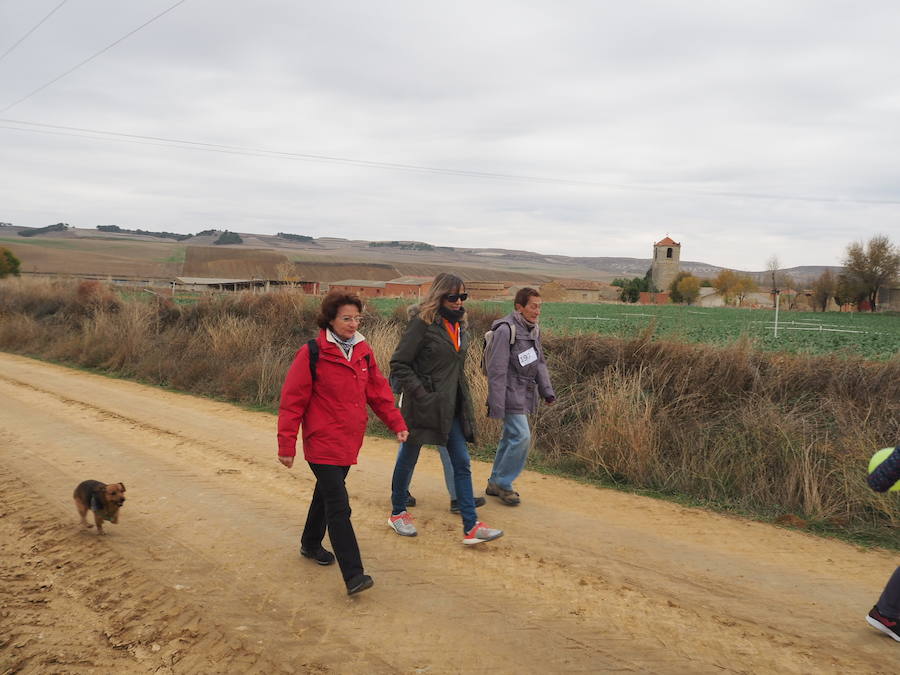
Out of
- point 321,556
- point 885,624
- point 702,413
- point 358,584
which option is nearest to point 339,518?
point 358,584

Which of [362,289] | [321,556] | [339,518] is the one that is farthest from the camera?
[362,289]

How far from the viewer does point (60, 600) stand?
4.39 m

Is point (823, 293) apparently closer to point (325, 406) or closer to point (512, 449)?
point (512, 449)

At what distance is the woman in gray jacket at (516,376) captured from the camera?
6.20 m

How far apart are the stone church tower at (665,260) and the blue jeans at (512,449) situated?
406 feet

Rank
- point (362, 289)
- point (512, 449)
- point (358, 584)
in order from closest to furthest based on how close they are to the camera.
Result: point (358, 584) < point (512, 449) < point (362, 289)

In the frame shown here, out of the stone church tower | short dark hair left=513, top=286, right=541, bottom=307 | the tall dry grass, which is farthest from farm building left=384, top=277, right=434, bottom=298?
the stone church tower

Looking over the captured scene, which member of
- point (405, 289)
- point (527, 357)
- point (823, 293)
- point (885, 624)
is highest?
point (823, 293)

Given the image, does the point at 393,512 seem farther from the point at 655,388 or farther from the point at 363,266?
the point at 363,266

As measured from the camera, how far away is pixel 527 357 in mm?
6297

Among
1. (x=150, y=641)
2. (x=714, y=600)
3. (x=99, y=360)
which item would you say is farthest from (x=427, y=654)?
(x=99, y=360)

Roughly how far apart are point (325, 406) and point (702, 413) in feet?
19.8

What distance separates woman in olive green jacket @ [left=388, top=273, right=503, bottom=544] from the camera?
539 centimetres

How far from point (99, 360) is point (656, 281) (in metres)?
116
